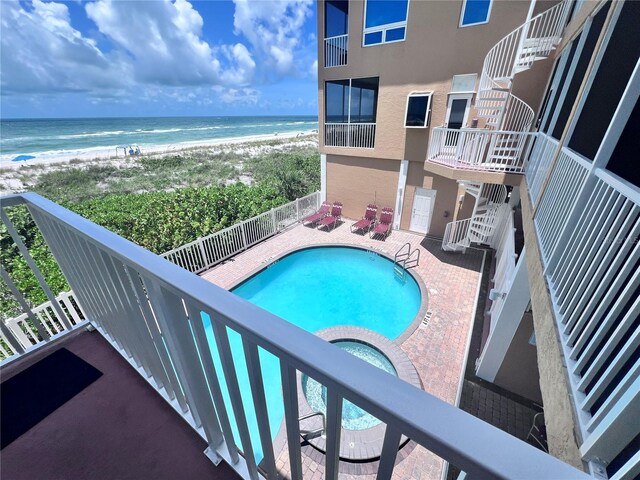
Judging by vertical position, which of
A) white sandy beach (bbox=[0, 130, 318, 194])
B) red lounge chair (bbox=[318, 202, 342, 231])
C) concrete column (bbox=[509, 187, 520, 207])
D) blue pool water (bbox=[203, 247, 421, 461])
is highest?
concrete column (bbox=[509, 187, 520, 207])

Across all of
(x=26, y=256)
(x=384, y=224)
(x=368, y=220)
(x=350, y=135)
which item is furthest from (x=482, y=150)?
(x=26, y=256)

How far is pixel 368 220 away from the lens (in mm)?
11312

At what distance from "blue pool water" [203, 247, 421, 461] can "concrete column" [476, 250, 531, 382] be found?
2180 mm

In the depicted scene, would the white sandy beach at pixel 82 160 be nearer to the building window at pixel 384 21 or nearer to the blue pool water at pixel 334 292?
the blue pool water at pixel 334 292

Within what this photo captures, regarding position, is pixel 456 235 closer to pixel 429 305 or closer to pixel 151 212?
pixel 429 305

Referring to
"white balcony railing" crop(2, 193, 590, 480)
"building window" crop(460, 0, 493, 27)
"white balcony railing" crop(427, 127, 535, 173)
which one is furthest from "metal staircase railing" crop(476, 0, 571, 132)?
"white balcony railing" crop(2, 193, 590, 480)

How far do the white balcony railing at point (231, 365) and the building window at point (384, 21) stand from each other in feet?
34.5

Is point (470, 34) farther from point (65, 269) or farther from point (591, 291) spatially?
point (65, 269)

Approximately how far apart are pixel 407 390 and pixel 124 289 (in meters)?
1.46

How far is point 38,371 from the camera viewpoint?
2021mm

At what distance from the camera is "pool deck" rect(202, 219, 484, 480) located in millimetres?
3752

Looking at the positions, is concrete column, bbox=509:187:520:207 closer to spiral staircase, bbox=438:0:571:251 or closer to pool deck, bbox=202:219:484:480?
spiral staircase, bbox=438:0:571:251

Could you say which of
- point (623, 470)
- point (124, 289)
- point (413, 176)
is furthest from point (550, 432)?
point (413, 176)

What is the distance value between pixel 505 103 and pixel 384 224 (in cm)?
549
